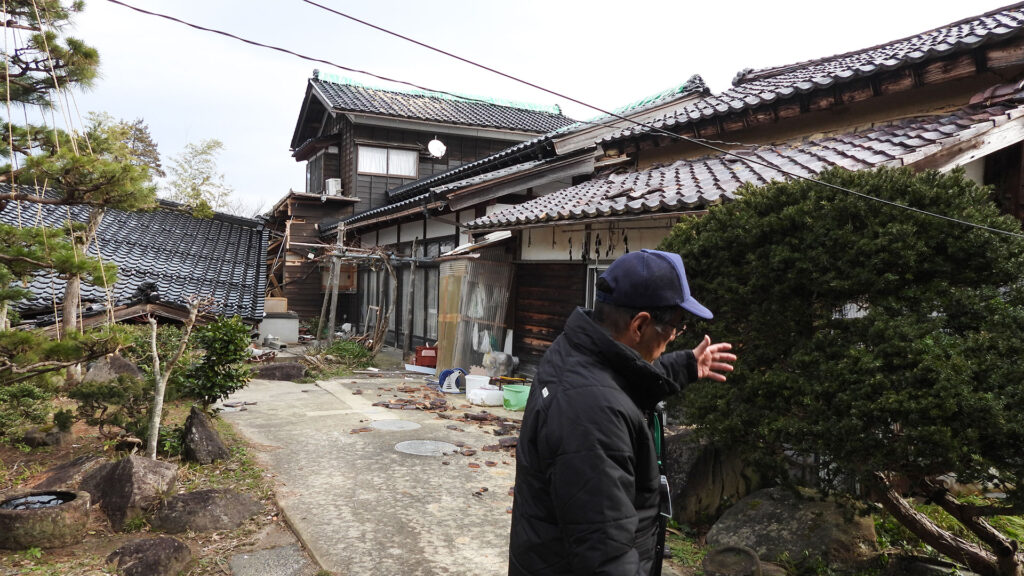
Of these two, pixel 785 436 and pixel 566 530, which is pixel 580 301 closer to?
pixel 785 436

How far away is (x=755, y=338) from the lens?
399 cm

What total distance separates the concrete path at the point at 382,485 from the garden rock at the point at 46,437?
1.74 metres

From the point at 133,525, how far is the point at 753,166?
22.6 feet

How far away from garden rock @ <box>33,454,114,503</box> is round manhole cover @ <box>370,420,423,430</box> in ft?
9.91

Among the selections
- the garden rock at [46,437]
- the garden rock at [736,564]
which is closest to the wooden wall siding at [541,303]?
the garden rock at [736,564]

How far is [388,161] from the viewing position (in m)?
19.3

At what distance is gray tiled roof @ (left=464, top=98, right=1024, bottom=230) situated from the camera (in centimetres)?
532

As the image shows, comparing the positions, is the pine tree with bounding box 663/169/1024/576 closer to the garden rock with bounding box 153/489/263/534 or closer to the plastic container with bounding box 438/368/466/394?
the garden rock with bounding box 153/489/263/534

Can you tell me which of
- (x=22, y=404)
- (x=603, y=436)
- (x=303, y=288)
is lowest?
(x=22, y=404)

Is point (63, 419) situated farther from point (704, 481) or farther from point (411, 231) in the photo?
point (411, 231)

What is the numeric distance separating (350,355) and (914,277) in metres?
11.6

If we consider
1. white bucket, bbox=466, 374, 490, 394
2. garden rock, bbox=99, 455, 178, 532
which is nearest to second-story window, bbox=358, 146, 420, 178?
white bucket, bbox=466, 374, 490, 394

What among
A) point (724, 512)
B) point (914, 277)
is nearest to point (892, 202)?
point (914, 277)

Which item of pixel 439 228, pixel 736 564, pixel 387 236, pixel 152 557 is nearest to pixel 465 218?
pixel 439 228
